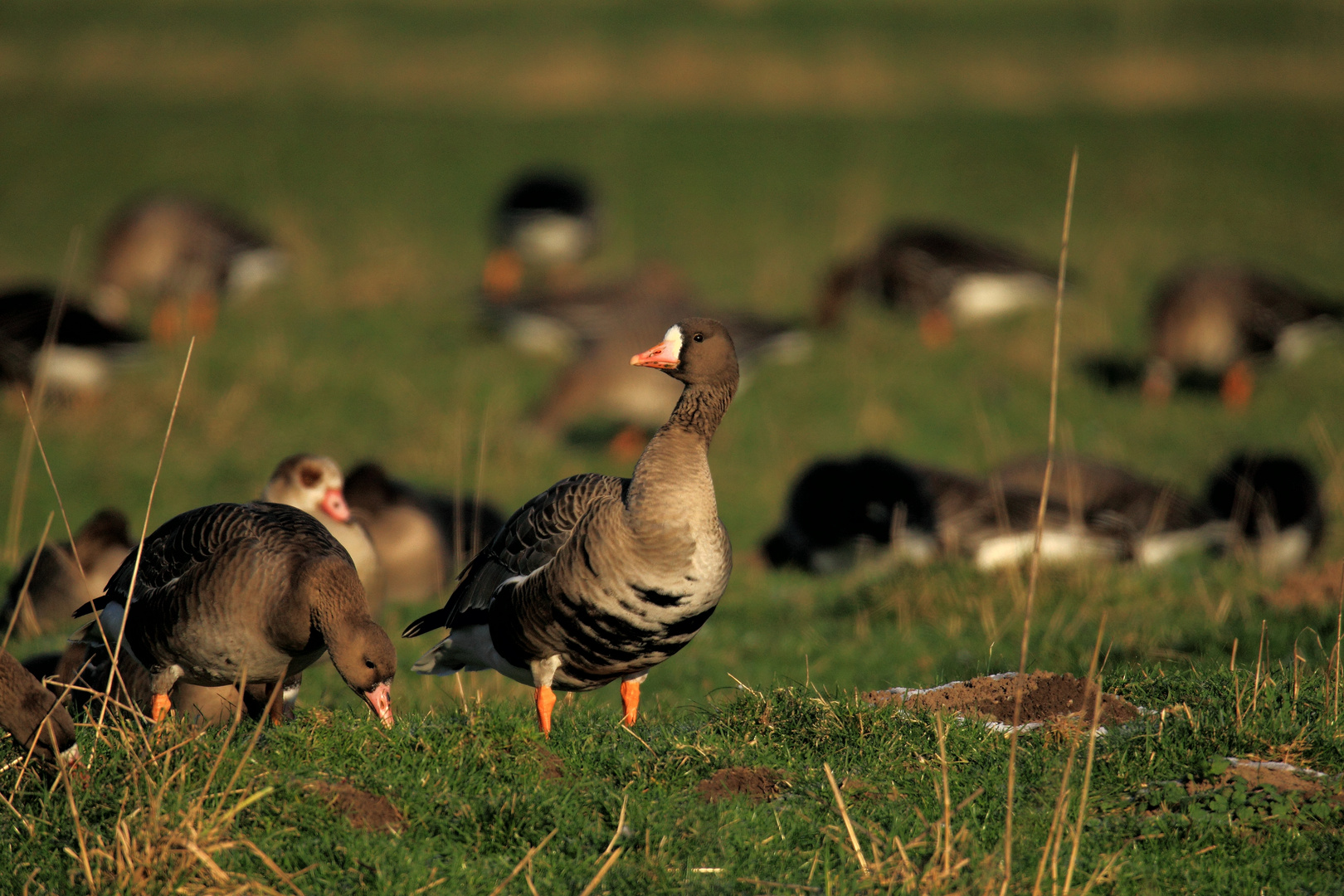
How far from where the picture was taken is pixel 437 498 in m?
12.0

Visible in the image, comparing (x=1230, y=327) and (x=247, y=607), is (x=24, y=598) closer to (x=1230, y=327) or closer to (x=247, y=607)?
(x=247, y=607)

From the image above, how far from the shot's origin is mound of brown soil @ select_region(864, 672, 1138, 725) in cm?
567

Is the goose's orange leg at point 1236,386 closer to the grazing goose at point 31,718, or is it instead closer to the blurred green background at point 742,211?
the blurred green background at point 742,211

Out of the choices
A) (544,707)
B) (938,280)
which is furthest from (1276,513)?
(544,707)

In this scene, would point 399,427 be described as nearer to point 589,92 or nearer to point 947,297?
point 947,297

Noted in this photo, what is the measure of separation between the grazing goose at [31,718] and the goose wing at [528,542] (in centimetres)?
200

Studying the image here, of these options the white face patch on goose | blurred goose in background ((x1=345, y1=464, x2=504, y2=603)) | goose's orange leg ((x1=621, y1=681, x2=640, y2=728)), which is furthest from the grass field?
blurred goose in background ((x1=345, y1=464, x2=504, y2=603))

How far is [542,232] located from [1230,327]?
10.5m

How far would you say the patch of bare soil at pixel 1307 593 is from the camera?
867cm

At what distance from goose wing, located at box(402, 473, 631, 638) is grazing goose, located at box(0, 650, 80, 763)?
2.00 m

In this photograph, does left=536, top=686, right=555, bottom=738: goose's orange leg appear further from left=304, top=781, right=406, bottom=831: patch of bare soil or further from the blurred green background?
the blurred green background

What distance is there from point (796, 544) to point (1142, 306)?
1152 centimetres

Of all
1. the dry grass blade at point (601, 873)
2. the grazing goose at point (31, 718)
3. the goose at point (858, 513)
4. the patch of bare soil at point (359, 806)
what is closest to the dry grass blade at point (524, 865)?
the dry grass blade at point (601, 873)

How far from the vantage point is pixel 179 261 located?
763 inches
